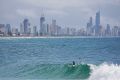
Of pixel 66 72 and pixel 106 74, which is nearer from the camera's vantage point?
pixel 106 74

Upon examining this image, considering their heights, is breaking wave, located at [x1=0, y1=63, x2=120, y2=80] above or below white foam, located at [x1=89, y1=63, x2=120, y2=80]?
below

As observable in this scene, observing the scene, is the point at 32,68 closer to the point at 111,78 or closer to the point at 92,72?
the point at 92,72

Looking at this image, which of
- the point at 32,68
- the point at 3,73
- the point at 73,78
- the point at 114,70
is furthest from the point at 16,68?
the point at 114,70

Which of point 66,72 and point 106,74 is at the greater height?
point 106,74

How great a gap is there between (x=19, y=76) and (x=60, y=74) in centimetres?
422

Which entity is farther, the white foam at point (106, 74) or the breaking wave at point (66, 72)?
the breaking wave at point (66, 72)

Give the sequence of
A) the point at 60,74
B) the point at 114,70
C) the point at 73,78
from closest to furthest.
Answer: the point at 114,70 < the point at 73,78 < the point at 60,74

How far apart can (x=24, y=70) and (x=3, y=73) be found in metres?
3.58

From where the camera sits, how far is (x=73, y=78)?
37188mm

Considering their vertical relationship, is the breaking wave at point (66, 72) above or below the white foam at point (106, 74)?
below

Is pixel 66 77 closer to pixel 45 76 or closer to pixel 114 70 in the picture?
pixel 45 76

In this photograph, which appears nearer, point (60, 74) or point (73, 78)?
point (73, 78)

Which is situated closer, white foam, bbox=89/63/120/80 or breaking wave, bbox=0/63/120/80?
white foam, bbox=89/63/120/80

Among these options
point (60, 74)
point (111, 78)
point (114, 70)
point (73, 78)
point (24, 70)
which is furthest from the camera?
point (24, 70)
